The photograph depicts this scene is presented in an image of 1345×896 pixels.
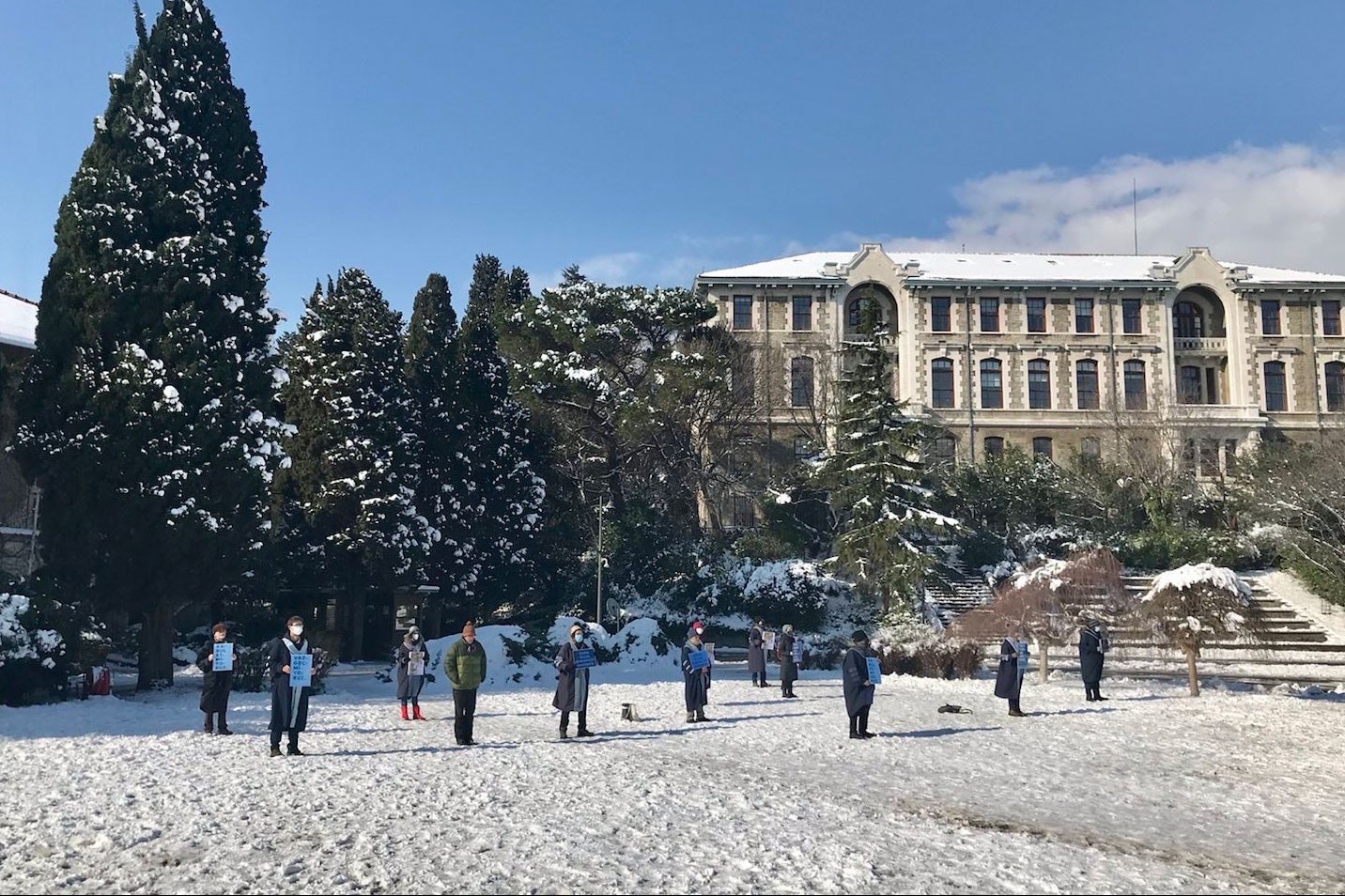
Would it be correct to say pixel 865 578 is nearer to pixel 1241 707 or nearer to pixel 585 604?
pixel 585 604

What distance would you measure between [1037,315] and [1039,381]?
11.1 feet

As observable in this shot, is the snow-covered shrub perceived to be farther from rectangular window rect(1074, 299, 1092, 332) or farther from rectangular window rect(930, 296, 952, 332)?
rectangular window rect(1074, 299, 1092, 332)

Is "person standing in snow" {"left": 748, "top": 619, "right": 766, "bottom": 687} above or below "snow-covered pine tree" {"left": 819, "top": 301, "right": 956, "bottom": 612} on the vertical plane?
below

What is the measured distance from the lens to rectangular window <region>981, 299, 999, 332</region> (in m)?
52.8

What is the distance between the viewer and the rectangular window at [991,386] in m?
52.2

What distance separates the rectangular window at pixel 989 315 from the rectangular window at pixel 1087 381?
4567 mm

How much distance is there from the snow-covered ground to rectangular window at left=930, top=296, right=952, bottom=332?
120 ft

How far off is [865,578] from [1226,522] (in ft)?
54.7

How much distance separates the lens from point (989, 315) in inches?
2082

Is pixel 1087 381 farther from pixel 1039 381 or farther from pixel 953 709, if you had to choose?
pixel 953 709

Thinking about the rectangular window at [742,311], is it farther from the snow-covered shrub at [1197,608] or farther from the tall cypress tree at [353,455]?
the snow-covered shrub at [1197,608]

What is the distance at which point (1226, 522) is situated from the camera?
40312 mm

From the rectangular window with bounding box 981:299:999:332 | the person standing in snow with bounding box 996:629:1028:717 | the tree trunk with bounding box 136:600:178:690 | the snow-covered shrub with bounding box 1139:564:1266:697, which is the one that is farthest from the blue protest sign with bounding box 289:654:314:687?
the rectangular window with bounding box 981:299:999:332

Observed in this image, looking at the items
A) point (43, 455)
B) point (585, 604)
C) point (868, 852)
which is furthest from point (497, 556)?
point (868, 852)
